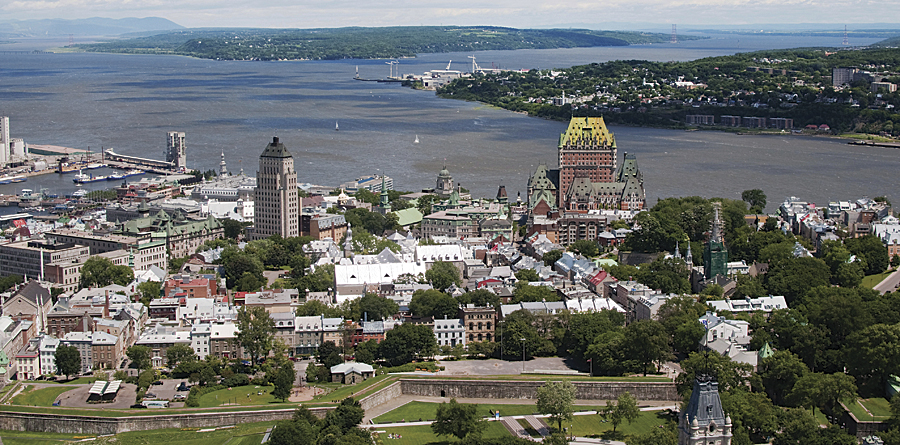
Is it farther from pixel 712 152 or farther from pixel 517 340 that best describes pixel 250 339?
pixel 712 152

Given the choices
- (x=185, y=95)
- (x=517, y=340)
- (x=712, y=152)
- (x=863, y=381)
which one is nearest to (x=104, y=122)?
(x=185, y=95)

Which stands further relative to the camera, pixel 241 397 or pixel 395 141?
pixel 395 141

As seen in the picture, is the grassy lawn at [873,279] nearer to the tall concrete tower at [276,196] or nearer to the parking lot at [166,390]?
the parking lot at [166,390]

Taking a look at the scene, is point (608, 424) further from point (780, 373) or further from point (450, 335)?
point (450, 335)

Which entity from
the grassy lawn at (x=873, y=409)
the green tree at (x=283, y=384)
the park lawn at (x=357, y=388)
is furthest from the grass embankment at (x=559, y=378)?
the grassy lawn at (x=873, y=409)

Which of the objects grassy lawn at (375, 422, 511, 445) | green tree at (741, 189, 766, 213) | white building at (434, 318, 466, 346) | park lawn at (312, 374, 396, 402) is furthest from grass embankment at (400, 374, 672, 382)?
green tree at (741, 189, 766, 213)

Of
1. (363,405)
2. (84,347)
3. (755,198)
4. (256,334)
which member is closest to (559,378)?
(363,405)
